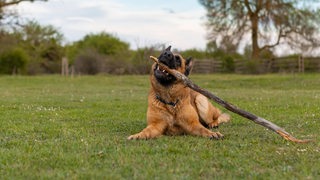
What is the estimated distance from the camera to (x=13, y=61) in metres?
49.3

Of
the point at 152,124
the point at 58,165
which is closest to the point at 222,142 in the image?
the point at 152,124

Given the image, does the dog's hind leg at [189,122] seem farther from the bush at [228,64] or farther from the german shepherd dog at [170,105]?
the bush at [228,64]

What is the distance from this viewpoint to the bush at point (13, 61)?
48.8 meters

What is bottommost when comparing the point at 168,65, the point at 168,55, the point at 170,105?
the point at 170,105

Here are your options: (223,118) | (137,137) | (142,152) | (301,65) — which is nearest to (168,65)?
(137,137)

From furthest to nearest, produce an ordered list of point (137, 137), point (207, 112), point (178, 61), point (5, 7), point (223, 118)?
point (5, 7)
point (223, 118)
point (207, 112)
point (178, 61)
point (137, 137)

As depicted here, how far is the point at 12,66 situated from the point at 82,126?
42749 mm

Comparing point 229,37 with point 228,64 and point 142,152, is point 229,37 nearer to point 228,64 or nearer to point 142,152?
point 228,64

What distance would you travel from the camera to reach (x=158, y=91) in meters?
8.20

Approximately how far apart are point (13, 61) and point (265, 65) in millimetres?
25307

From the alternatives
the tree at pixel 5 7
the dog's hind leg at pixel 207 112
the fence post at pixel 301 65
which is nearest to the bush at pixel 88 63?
the tree at pixel 5 7

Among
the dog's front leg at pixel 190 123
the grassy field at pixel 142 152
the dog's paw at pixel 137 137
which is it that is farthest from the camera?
the dog's front leg at pixel 190 123

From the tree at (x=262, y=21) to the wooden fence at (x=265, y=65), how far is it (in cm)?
240

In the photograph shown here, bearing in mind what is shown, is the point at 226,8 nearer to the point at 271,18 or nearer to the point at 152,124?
the point at 271,18
